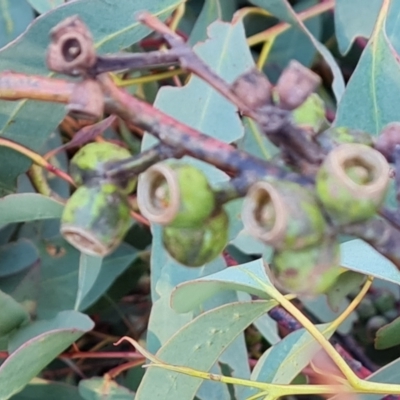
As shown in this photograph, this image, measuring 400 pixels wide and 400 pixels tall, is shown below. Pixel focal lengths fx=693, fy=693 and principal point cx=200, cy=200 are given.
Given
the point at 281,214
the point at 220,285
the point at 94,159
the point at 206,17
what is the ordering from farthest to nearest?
the point at 206,17, the point at 220,285, the point at 94,159, the point at 281,214

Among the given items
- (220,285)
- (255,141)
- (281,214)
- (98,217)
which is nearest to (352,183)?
(281,214)

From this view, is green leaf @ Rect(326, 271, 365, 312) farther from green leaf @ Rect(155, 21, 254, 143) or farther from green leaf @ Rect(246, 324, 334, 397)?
green leaf @ Rect(155, 21, 254, 143)

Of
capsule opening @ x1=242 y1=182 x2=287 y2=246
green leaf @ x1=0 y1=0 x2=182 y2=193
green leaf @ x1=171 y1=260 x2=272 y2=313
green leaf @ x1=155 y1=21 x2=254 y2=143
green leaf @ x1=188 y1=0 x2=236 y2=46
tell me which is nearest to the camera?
capsule opening @ x1=242 y1=182 x2=287 y2=246

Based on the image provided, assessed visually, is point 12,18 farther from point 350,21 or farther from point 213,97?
point 350,21

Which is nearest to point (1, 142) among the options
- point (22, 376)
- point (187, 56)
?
point (22, 376)

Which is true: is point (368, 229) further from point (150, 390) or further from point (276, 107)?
point (150, 390)


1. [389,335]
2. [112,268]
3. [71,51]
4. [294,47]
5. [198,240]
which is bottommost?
[389,335]

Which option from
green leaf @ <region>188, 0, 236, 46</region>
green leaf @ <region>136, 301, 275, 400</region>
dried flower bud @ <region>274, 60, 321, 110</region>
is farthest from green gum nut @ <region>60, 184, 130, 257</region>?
green leaf @ <region>188, 0, 236, 46</region>
